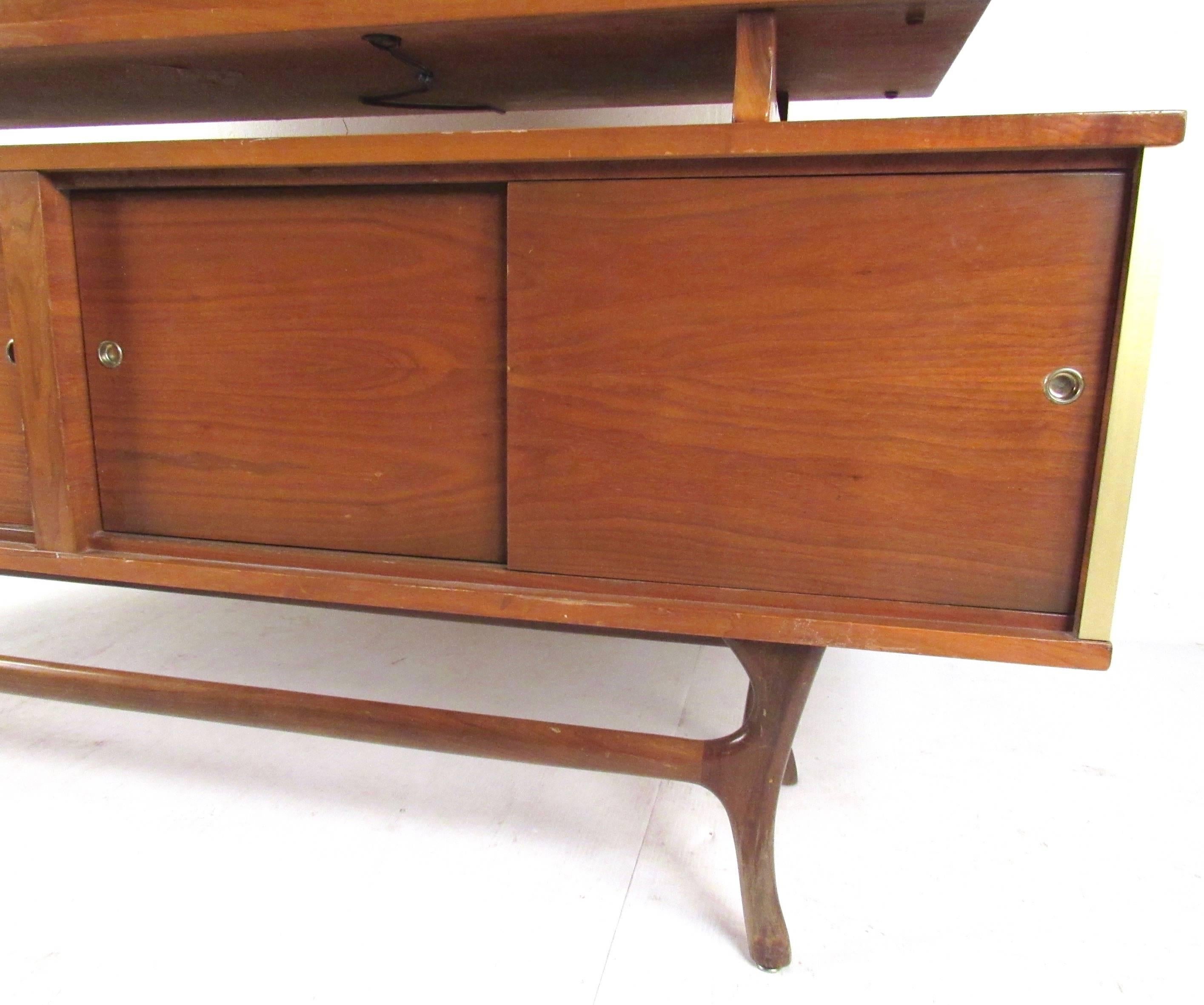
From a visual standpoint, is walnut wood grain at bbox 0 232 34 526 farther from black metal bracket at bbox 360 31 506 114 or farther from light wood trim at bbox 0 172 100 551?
black metal bracket at bbox 360 31 506 114

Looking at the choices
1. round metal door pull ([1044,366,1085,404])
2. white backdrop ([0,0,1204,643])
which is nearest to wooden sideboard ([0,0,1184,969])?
round metal door pull ([1044,366,1085,404])

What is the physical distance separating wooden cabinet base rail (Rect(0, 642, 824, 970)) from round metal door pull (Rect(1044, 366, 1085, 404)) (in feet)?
1.08

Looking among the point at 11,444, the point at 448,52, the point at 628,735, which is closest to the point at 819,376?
the point at 628,735

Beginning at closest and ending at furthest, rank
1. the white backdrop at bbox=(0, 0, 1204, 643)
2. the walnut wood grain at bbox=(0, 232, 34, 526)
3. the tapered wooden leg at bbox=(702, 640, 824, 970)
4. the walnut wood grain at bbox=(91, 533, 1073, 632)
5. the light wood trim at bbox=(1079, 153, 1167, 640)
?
the light wood trim at bbox=(1079, 153, 1167, 640)
the walnut wood grain at bbox=(91, 533, 1073, 632)
the tapered wooden leg at bbox=(702, 640, 824, 970)
the walnut wood grain at bbox=(0, 232, 34, 526)
the white backdrop at bbox=(0, 0, 1204, 643)

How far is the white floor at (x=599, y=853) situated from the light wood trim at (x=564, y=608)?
33 cm

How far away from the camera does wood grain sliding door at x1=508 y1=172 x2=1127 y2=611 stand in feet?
2.47

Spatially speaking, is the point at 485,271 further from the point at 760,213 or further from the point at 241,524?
the point at 241,524

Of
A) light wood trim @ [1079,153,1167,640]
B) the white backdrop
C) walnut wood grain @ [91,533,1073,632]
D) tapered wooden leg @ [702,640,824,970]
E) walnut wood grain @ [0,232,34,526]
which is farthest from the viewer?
the white backdrop

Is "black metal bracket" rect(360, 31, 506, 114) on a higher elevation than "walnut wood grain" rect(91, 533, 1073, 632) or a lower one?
higher

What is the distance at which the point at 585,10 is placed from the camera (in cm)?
80

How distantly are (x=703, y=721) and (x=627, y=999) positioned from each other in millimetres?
638

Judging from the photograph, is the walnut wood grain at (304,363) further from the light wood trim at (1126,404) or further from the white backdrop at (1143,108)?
the white backdrop at (1143,108)

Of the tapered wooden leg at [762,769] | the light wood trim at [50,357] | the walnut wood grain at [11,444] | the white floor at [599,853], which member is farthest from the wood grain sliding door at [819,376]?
the walnut wood grain at [11,444]

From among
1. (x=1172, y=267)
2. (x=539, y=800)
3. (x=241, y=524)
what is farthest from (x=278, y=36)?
(x=1172, y=267)
